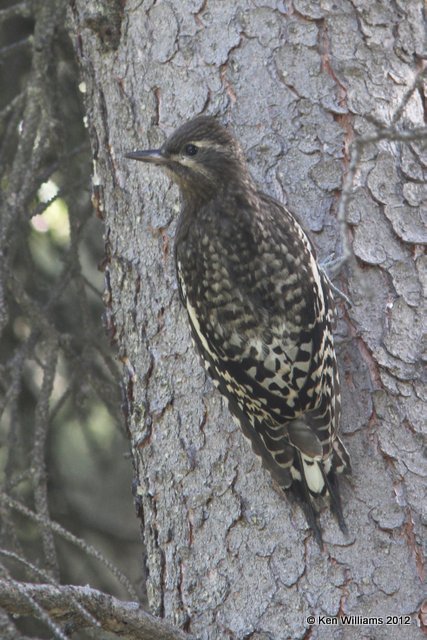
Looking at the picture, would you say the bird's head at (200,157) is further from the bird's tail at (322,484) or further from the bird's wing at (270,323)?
the bird's tail at (322,484)

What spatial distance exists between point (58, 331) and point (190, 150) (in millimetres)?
1370

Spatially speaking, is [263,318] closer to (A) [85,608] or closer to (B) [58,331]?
(A) [85,608]

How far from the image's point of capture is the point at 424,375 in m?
3.42

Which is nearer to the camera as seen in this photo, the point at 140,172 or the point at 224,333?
the point at 224,333

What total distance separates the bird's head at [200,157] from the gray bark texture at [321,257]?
0.30 ft

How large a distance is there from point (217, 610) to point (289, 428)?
0.67 m

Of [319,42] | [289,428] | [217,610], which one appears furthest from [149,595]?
[319,42]

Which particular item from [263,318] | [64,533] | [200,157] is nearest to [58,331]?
[200,157]

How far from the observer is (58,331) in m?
4.70

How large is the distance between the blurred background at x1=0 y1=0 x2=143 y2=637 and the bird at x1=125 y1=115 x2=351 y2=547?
89cm

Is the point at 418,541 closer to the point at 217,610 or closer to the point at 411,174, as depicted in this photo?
the point at 217,610

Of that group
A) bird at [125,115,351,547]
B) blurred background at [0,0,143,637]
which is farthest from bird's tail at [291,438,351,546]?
blurred background at [0,0,143,637]

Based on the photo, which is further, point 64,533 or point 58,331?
point 58,331

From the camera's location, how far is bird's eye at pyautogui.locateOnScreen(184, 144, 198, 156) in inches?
145
